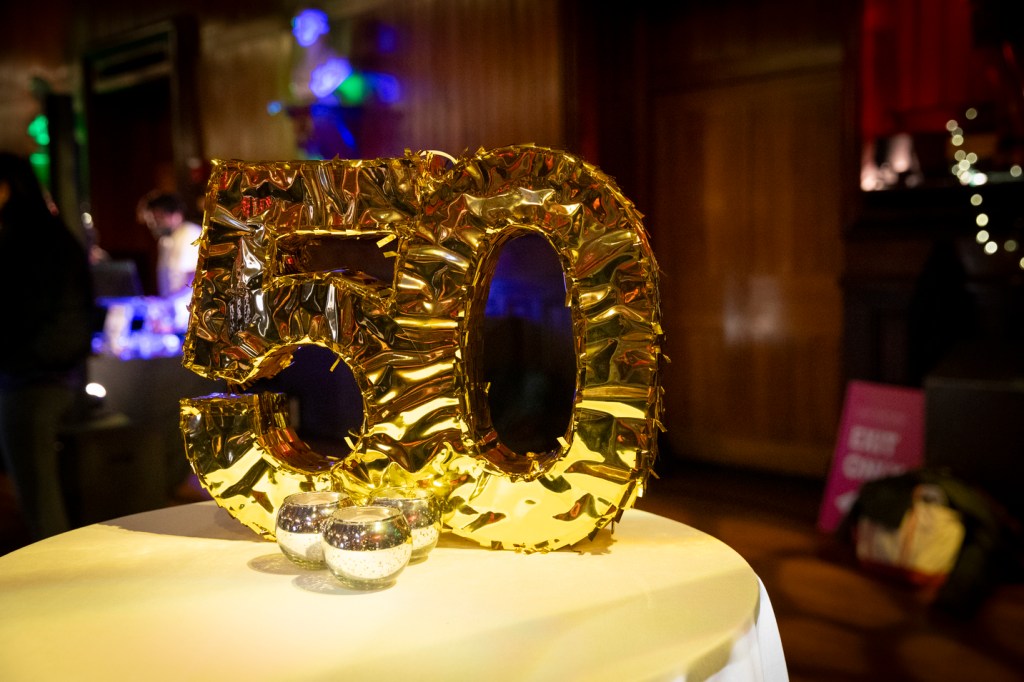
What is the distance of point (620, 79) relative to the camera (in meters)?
4.38

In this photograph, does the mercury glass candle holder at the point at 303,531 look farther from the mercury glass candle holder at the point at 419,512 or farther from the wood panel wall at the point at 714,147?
the wood panel wall at the point at 714,147

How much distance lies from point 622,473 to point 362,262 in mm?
885

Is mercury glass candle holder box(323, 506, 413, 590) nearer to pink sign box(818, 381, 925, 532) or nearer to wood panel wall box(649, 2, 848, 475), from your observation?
pink sign box(818, 381, 925, 532)

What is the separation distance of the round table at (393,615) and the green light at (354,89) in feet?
14.4

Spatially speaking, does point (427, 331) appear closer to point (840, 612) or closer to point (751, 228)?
point (840, 612)

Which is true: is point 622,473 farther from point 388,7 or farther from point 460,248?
point 388,7

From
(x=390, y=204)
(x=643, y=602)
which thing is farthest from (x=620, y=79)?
(x=643, y=602)

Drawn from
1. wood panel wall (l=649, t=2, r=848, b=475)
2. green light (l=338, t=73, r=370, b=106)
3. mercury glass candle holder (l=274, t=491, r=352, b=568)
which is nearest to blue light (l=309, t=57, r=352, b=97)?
green light (l=338, t=73, r=370, b=106)

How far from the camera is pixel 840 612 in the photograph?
2.47 meters

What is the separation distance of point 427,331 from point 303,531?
28cm

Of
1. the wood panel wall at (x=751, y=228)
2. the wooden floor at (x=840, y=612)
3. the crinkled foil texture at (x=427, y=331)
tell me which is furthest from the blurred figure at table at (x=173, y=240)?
the crinkled foil texture at (x=427, y=331)

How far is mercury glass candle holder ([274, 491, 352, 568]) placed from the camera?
991 mm

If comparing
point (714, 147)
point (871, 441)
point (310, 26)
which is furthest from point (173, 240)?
point (871, 441)

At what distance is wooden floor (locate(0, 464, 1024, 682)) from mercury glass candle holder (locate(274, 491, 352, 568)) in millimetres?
1451
